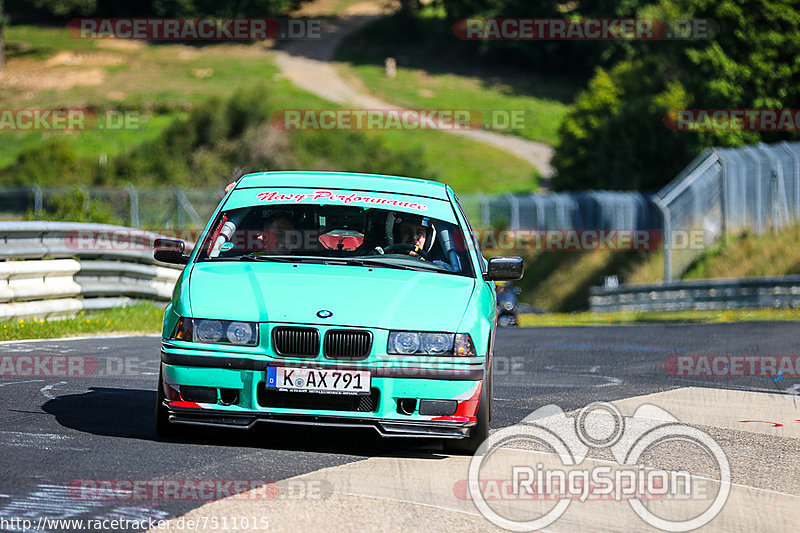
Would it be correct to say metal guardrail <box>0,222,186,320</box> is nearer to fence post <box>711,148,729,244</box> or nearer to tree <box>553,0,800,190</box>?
fence post <box>711,148,729,244</box>

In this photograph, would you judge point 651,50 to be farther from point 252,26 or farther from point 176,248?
point 176,248

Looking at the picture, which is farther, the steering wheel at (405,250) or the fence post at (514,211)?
the fence post at (514,211)

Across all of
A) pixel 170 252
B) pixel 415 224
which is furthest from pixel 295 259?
pixel 170 252

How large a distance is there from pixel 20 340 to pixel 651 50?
225 ft

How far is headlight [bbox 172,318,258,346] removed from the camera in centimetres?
689

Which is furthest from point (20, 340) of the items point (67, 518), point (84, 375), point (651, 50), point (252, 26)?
point (252, 26)

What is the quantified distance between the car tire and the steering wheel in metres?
1.16

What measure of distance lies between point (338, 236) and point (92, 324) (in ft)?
24.8

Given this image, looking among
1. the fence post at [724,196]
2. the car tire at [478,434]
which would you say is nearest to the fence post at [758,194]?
the fence post at [724,196]

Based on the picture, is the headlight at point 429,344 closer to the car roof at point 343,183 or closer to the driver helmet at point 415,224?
the driver helmet at point 415,224

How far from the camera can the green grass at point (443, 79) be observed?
3792 inches

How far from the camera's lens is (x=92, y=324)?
1500cm

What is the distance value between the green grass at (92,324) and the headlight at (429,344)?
23.7ft

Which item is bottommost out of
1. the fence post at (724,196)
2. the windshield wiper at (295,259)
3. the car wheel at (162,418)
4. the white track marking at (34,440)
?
the white track marking at (34,440)
